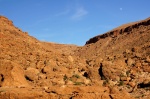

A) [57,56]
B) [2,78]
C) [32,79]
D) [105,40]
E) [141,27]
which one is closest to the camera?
[2,78]

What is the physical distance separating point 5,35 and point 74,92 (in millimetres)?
24625

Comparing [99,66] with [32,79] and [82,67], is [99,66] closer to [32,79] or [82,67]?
[82,67]

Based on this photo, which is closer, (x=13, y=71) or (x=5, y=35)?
(x=13, y=71)

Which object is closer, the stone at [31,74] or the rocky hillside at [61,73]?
the rocky hillside at [61,73]

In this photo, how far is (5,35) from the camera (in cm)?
3331

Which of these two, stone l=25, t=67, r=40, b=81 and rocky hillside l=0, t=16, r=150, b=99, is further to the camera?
stone l=25, t=67, r=40, b=81

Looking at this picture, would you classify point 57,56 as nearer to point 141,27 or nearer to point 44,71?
point 44,71

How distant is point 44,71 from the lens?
2553 centimetres

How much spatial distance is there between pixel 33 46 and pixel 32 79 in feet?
39.6

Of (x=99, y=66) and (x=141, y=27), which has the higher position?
(x=141, y=27)

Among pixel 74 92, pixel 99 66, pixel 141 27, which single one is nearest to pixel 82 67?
pixel 99 66

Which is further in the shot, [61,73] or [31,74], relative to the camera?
[61,73]

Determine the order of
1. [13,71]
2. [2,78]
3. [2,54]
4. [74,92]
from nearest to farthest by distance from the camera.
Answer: [74,92], [2,78], [13,71], [2,54]

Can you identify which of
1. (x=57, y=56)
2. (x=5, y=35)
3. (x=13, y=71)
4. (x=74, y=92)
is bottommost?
(x=74, y=92)
